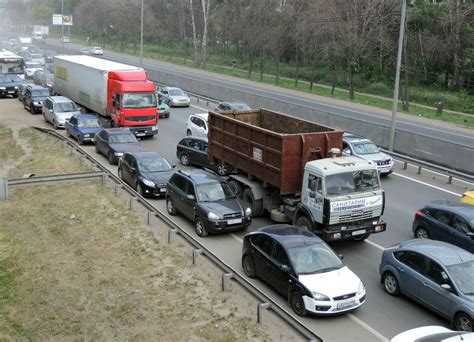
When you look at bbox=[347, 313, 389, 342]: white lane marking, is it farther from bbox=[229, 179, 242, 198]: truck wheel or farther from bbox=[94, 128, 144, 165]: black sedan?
bbox=[94, 128, 144, 165]: black sedan

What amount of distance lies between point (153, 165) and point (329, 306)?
11.0 meters

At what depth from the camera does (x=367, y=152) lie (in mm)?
24438

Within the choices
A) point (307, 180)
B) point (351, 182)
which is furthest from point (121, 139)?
point (351, 182)

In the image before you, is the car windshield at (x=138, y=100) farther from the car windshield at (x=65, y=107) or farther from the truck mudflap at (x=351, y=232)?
the truck mudflap at (x=351, y=232)

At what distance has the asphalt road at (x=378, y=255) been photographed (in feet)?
37.9

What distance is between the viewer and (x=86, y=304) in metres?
12.8

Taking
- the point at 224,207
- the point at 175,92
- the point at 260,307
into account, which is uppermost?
the point at 175,92

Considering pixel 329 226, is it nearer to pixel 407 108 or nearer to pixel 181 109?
pixel 181 109

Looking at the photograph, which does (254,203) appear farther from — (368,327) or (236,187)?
(368,327)

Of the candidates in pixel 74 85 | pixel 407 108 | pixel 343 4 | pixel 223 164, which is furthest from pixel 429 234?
pixel 343 4

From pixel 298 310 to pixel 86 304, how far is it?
460cm

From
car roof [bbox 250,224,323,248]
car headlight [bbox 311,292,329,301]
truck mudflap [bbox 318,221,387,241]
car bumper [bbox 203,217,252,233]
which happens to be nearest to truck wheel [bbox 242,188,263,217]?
car bumper [bbox 203,217,252,233]

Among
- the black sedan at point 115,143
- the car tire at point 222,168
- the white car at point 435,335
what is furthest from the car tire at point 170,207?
the white car at point 435,335

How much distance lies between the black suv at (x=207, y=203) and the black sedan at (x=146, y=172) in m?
1.65
